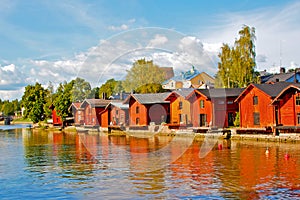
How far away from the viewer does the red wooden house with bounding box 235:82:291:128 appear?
4472 centimetres

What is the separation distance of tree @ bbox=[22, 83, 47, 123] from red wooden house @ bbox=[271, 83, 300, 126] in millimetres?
67901

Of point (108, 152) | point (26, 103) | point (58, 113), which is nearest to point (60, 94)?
point (58, 113)

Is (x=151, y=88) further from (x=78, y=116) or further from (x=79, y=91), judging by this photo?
(x=79, y=91)

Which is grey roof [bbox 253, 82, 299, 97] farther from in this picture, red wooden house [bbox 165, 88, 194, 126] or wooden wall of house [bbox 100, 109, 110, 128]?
wooden wall of house [bbox 100, 109, 110, 128]

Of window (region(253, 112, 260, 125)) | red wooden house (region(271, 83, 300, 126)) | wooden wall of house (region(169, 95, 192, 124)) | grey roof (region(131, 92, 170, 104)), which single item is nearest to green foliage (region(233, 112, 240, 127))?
window (region(253, 112, 260, 125))

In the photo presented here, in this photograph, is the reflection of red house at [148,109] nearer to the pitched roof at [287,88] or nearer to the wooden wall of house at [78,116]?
the wooden wall of house at [78,116]

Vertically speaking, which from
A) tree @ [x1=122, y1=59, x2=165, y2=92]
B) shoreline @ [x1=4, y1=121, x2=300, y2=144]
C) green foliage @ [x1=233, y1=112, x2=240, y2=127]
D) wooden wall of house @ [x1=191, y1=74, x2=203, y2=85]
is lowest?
shoreline @ [x1=4, y1=121, x2=300, y2=144]

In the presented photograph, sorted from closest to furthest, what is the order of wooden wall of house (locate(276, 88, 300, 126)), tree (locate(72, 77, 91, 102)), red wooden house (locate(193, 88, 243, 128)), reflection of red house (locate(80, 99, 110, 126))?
wooden wall of house (locate(276, 88, 300, 126))
red wooden house (locate(193, 88, 243, 128))
reflection of red house (locate(80, 99, 110, 126))
tree (locate(72, 77, 91, 102))

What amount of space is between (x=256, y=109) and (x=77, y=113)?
43.4m

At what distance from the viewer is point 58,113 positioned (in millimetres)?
82875

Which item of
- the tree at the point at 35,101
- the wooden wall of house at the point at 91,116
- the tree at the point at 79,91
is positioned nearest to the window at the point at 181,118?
the wooden wall of house at the point at 91,116

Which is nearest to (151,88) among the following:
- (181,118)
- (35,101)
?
(181,118)

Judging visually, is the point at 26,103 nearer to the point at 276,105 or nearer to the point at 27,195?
the point at 276,105

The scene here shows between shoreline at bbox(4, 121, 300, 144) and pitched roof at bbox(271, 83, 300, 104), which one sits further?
pitched roof at bbox(271, 83, 300, 104)
